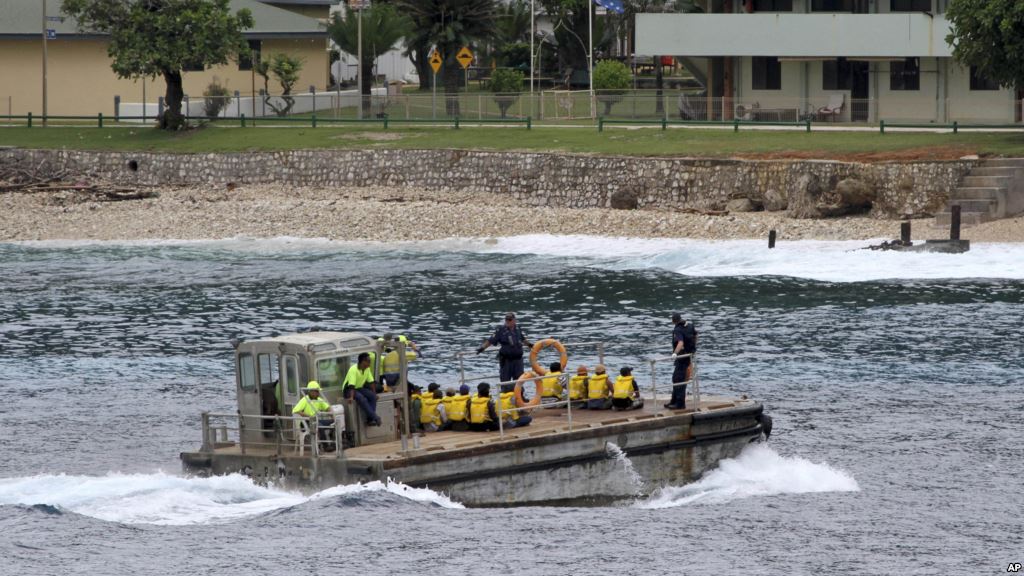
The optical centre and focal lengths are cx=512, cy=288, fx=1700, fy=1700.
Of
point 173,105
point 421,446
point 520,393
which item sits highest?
point 173,105

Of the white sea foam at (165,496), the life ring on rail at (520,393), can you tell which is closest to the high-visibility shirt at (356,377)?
the white sea foam at (165,496)

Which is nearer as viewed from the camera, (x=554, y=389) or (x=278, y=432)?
(x=278, y=432)

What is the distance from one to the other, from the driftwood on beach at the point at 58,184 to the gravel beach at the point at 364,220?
2.00 feet

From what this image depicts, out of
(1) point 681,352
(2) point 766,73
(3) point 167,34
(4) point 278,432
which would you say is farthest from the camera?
(3) point 167,34

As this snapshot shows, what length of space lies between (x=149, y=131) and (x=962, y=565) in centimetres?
5621

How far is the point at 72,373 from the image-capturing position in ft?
116

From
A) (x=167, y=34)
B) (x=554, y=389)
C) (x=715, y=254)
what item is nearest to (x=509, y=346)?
(x=554, y=389)

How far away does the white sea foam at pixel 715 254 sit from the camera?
4791cm

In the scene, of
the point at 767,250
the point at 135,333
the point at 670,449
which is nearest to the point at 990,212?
the point at 767,250

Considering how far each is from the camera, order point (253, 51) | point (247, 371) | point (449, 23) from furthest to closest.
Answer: point (449, 23) < point (253, 51) < point (247, 371)

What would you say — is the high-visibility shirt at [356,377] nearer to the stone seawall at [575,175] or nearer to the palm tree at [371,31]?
the stone seawall at [575,175]

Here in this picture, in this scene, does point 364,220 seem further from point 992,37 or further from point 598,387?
point 598,387

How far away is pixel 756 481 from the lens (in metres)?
26.2

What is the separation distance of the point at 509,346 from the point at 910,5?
46.5 metres
